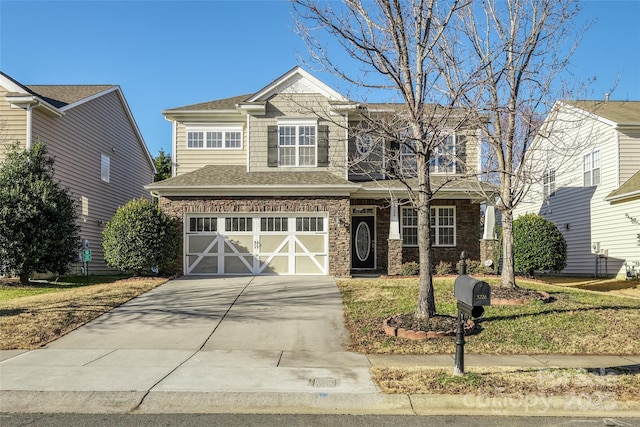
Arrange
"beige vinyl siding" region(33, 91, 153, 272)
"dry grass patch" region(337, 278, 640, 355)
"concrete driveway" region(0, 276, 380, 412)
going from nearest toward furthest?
"concrete driveway" region(0, 276, 380, 412)
"dry grass patch" region(337, 278, 640, 355)
"beige vinyl siding" region(33, 91, 153, 272)

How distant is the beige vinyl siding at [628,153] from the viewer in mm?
19594

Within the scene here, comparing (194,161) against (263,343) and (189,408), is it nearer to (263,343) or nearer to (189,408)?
(263,343)

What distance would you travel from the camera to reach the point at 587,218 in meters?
21.5

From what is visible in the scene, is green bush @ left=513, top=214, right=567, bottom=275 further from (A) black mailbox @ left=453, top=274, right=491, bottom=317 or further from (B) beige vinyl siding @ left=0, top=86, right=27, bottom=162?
(B) beige vinyl siding @ left=0, top=86, right=27, bottom=162

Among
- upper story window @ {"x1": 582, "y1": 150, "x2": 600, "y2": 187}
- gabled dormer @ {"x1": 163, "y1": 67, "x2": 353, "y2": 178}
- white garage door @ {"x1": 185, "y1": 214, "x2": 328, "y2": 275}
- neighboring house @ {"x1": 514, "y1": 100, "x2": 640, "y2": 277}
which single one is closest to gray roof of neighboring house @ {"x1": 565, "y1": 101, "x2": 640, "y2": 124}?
neighboring house @ {"x1": 514, "y1": 100, "x2": 640, "y2": 277}

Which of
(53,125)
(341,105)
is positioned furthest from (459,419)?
(53,125)

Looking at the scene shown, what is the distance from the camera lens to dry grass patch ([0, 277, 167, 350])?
30.0 feet

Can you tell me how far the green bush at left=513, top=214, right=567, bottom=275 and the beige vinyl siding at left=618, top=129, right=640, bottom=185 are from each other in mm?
5065

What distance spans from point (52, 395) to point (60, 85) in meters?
20.8

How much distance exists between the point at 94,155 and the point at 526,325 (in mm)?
18966

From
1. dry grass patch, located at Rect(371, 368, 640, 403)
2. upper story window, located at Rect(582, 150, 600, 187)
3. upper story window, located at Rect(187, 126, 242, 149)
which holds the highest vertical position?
upper story window, located at Rect(187, 126, 242, 149)

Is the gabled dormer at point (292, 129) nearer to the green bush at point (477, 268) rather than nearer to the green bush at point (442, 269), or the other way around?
the green bush at point (442, 269)

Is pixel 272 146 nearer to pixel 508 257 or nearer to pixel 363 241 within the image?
pixel 363 241

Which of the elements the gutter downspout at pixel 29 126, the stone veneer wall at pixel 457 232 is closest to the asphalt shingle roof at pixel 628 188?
the stone veneer wall at pixel 457 232
